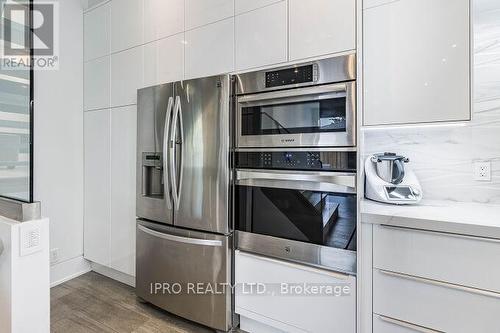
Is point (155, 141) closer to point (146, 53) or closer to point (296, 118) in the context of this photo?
point (146, 53)

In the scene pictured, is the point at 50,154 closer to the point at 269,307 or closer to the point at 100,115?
the point at 100,115

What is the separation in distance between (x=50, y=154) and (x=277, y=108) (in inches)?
88.0

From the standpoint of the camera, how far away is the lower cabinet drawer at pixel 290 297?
144 centimetres

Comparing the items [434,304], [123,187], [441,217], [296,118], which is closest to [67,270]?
[123,187]

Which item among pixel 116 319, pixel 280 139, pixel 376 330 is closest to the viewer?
pixel 376 330

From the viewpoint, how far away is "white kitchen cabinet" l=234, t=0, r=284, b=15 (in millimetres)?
1687

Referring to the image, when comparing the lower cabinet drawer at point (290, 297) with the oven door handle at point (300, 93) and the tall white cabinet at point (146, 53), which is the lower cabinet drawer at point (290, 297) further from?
the tall white cabinet at point (146, 53)

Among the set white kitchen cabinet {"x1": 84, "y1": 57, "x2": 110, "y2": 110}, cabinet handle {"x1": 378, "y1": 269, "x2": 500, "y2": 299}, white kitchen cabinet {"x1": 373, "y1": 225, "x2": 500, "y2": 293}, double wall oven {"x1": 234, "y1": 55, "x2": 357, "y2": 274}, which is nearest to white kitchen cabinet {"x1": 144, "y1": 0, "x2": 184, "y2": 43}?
white kitchen cabinet {"x1": 84, "y1": 57, "x2": 110, "y2": 110}

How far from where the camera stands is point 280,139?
5.30 feet

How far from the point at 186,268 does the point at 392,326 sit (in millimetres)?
1287

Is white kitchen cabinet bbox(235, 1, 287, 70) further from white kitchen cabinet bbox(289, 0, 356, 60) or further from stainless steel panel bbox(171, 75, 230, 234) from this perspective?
stainless steel panel bbox(171, 75, 230, 234)

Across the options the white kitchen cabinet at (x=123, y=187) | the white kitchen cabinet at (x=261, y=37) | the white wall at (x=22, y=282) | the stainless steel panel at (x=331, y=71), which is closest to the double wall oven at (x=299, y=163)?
the stainless steel panel at (x=331, y=71)

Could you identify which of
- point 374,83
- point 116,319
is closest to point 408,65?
point 374,83

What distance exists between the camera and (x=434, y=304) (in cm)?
117
